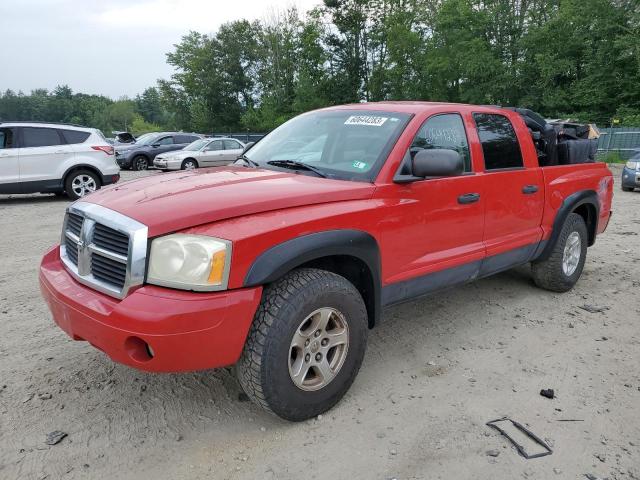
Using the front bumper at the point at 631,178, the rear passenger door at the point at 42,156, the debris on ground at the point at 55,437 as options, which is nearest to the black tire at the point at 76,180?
the rear passenger door at the point at 42,156

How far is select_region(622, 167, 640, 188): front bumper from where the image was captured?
1253cm

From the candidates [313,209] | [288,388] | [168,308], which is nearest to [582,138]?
[313,209]

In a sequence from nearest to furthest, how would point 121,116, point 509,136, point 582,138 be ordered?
point 509,136
point 582,138
point 121,116

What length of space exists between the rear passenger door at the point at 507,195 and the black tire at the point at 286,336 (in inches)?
62.2

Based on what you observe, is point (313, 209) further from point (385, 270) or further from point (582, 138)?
point (582, 138)

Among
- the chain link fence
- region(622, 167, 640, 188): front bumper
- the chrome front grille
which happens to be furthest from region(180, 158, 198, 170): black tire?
the chain link fence

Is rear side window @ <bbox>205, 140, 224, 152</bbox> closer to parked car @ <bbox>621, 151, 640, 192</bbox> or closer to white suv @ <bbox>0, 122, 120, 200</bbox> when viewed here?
white suv @ <bbox>0, 122, 120, 200</bbox>

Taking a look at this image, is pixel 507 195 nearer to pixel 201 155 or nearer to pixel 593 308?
pixel 593 308

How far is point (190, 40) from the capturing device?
201 ft

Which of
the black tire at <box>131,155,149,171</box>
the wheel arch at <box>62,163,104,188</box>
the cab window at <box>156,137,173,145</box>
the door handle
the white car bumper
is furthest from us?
the cab window at <box>156,137,173,145</box>

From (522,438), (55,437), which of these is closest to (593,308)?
(522,438)

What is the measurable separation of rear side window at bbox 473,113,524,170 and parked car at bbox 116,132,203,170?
17680mm

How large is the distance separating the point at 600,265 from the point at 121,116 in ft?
361

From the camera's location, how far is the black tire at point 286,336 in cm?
243
